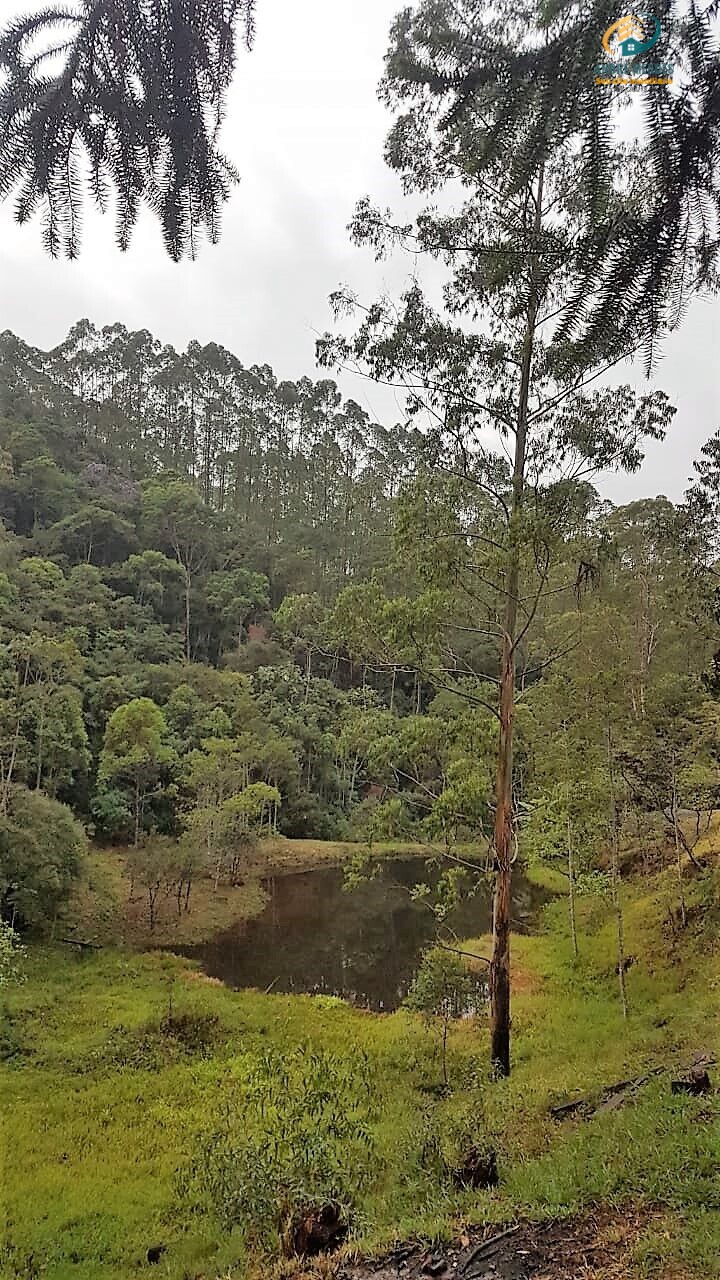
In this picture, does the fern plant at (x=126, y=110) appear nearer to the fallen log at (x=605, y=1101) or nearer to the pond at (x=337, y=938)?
the fallen log at (x=605, y=1101)

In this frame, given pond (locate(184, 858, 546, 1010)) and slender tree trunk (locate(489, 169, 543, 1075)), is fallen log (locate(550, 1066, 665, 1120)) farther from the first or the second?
pond (locate(184, 858, 546, 1010))

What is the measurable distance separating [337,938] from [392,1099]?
8092 mm

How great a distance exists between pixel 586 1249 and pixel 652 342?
13.7 ft

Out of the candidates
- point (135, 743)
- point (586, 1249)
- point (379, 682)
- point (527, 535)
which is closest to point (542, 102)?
point (586, 1249)

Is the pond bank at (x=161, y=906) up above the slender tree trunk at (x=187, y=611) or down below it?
below

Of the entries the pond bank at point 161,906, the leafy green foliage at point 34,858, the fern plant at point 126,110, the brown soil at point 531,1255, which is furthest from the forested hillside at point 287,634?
the fern plant at point 126,110

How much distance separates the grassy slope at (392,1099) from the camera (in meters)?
4.18

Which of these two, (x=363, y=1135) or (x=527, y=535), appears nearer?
(x=363, y=1135)

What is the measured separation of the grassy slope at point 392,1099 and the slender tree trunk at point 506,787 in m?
0.62

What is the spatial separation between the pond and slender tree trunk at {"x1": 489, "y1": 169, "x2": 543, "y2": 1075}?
8.42ft

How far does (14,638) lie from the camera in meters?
19.5

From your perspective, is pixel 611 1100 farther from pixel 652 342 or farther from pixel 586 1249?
pixel 652 342

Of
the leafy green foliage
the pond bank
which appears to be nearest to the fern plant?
the pond bank

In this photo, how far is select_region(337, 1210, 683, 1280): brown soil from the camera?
329 centimetres
